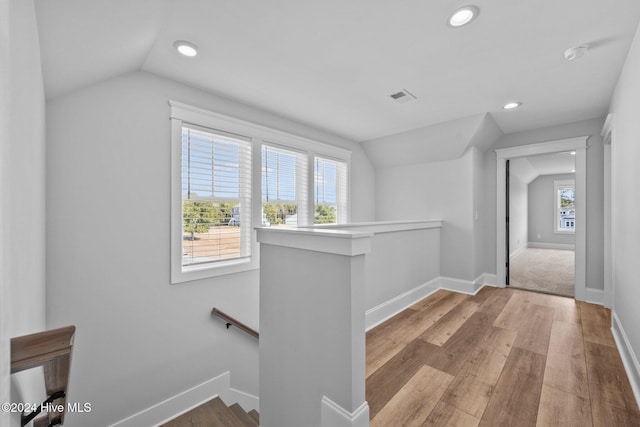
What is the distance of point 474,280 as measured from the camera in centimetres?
370

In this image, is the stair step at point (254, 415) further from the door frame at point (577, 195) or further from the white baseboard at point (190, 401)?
the door frame at point (577, 195)

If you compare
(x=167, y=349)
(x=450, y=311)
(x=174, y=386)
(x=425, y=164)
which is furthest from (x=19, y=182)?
(x=425, y=164)

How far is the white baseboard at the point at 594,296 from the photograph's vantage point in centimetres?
326

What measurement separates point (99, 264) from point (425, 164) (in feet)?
13.4

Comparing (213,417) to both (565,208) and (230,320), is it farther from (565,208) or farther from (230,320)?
(565,208)

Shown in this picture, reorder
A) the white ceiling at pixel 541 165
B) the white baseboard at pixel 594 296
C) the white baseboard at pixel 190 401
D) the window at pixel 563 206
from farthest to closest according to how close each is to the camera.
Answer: the window at pixel 563 206, the white ceiling at pixel 541 165, the white baseboard at pixel 594 296, the white baseboard at pixel 190 401

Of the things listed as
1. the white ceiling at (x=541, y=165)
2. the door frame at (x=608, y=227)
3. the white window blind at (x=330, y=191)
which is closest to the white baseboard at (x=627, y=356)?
the door frame at (x=608, y=227)

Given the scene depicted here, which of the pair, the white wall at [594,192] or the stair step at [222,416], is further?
the white wall at [594,192]

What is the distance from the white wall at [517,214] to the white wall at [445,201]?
3.78 meters

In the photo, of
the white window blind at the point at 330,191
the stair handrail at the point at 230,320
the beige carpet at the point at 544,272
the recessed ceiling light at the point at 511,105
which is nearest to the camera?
the stair handrail at the point at 230,320

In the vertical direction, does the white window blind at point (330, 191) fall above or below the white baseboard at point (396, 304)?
above

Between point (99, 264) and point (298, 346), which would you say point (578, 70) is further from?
point (99, 264)

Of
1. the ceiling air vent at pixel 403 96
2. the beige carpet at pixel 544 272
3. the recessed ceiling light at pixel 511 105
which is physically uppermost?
the ceiling air vent at pixel 403 96

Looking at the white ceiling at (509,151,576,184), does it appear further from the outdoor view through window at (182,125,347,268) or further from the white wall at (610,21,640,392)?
the outdoor view through window at (182,125,347,268)
